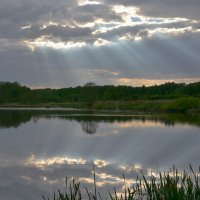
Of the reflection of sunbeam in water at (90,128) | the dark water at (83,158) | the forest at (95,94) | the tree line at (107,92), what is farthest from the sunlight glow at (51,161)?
the tree line at (107,92)

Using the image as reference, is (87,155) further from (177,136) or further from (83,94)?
(83,94)

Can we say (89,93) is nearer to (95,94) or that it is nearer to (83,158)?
(95,94)

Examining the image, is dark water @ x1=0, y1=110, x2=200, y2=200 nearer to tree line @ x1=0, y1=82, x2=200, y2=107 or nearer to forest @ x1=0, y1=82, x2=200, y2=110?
forest @ x1=0, y1=82, x2=200, y2=110

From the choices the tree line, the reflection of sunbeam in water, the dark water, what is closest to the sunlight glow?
the dark water

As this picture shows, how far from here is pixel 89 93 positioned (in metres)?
69.3

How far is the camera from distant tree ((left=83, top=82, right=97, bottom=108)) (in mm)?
69312

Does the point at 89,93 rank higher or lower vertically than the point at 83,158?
higher

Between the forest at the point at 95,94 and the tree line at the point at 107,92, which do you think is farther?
the tree line at the point at 107,92

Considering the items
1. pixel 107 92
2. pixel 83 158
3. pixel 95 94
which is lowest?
pixel 83 158

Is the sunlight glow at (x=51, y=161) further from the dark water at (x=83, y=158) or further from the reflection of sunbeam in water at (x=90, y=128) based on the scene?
the reflection of sunbeam in water at (x=90, y=128)

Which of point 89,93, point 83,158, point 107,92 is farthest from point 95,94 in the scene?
point 83,158

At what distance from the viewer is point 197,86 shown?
73125 mm

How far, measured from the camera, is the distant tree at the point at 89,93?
2729 inches

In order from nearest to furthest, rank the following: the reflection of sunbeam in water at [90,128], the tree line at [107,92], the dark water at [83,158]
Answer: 1. the dark water at [83,158]
2. the reflection of sunbeam in water at [90,128]
3. the tree line at [107,92]
